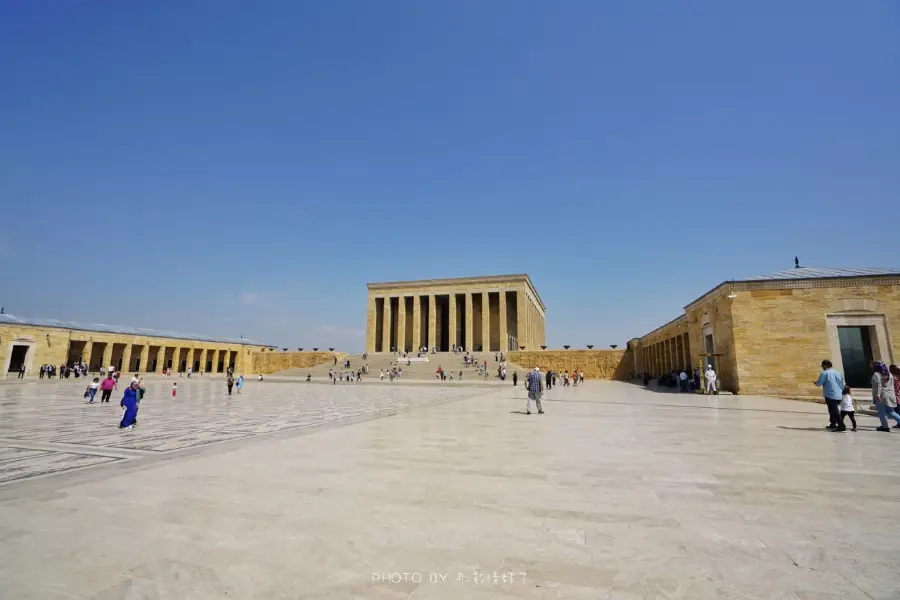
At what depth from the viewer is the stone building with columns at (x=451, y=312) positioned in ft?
167

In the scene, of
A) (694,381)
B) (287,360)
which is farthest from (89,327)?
(694,381)

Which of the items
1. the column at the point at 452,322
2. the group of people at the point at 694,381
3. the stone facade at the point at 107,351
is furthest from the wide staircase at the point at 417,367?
the stone facade at the point at 107,351

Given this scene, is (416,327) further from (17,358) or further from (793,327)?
(793,327)

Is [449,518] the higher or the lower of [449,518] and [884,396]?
the lower

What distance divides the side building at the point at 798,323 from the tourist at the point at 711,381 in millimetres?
693

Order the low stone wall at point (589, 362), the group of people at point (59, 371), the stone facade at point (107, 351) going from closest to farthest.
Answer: the group of people at point (59, 371) < the stone facade at point (107, 351) < the low stone wall at point (589, 362)

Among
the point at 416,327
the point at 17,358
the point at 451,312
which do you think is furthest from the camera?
the point at 416,327

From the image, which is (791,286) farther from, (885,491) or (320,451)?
(320,451)

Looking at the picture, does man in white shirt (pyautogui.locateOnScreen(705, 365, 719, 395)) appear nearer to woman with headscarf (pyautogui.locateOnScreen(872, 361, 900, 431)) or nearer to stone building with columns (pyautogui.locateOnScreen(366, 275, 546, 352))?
woman with headscarf (pyautogui.locateOnScreen(872, 361, 900, 431))

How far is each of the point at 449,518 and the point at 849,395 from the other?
33.2 feet

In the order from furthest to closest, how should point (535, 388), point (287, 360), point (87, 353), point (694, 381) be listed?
point (287, 360) < point (87, 353) < point (694, 381) < point (535, 388)

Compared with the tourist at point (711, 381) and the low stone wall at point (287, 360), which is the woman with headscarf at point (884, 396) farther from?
the low stone wall at point (287, 360)

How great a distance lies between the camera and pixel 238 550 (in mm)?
3084

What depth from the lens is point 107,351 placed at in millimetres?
45281
